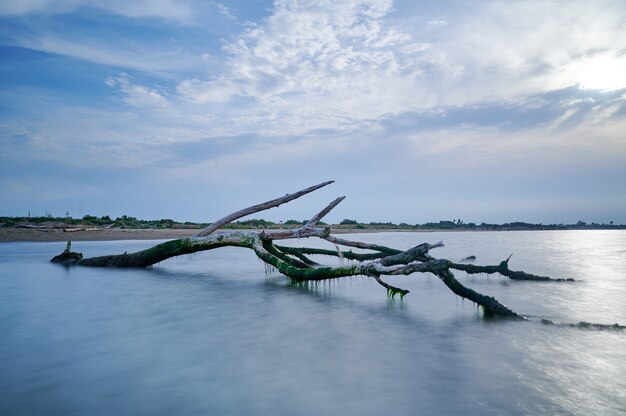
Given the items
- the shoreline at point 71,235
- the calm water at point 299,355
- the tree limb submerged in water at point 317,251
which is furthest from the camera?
the shoreline at point 71,235

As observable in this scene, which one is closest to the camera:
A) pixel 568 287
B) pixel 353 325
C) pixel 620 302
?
pixel 353 325

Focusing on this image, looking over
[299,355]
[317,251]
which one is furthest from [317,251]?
[299,355]

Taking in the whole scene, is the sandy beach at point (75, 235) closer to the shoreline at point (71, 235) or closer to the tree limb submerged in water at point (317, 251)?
the shoreline at point (71, 235)

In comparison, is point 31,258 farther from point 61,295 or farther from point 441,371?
point 441,371

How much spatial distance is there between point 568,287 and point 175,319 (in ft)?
27.0

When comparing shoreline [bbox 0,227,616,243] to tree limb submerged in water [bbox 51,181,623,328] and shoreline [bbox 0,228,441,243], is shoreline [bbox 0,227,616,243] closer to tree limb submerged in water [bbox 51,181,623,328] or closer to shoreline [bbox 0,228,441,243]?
shoreline [bbox 0,228,441,243]

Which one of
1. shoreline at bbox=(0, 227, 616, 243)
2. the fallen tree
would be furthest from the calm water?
shoreline at bbox=(0, 227, 616, 243)

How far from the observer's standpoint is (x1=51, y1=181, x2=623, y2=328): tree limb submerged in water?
225 inches

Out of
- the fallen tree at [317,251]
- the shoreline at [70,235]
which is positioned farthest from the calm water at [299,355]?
the shoreline at [70,235]

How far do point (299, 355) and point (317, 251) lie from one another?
722cm

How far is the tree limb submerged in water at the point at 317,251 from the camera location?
571cm

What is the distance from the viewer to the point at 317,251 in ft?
36.1

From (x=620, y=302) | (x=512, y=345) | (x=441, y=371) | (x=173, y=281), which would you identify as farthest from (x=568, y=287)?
(x=173, y=281)

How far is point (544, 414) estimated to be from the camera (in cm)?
257
